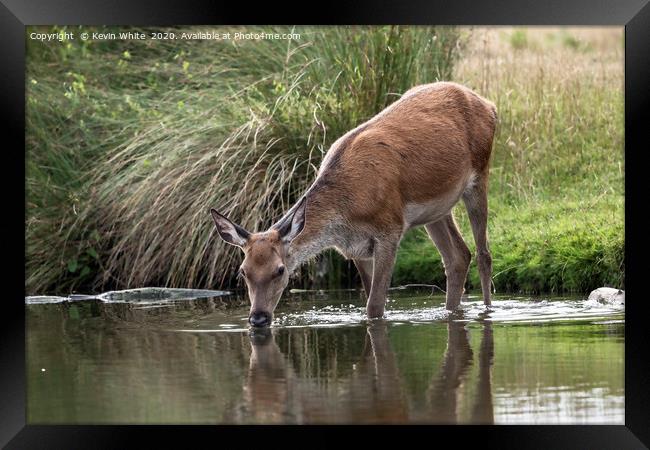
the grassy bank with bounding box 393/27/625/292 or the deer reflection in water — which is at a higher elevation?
the grassy bank with bounding box 393/27/625/292

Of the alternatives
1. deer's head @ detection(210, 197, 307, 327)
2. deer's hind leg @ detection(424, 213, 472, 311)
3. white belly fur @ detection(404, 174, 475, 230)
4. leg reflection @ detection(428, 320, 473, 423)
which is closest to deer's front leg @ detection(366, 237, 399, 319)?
white belly fur @ detection(404, 174, 475, 230)

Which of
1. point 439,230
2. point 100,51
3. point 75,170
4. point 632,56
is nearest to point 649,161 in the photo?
point 632,56

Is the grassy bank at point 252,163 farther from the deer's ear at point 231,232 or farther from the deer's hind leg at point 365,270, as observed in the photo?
the deer's ear at point 231,232

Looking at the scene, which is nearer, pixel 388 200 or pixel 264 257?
pixel 264 257

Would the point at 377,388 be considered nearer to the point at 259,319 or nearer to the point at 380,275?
the point at 259,319

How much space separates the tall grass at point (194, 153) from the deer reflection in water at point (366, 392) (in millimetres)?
4628

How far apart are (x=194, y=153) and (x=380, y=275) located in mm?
4164

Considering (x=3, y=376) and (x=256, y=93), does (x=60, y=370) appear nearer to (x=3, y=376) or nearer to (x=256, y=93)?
(x=3, y=376)

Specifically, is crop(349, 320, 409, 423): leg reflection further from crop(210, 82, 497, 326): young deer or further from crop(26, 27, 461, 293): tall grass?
crop(26, 27, 461, 293): tall grass

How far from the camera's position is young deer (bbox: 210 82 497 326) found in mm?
10469

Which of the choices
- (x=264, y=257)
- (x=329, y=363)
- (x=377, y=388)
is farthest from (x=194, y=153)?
(x=377, y=388)

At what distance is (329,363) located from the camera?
351 inches

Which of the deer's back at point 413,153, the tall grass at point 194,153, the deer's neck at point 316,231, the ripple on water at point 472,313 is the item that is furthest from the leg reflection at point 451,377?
the tall grass at point 194,153

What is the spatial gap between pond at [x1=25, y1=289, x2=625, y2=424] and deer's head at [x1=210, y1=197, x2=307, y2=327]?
10.0 inches
